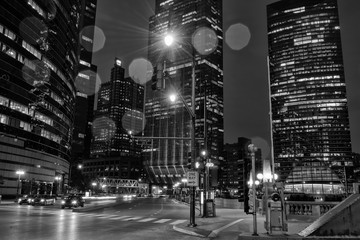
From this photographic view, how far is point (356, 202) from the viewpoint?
9.30 m

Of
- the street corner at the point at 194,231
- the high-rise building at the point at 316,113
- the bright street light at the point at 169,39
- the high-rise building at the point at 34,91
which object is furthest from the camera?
the high-rise building at the point at 316,113

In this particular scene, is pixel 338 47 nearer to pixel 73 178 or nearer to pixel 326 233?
pixel 73 178

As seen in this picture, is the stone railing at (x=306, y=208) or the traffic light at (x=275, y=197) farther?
the stone railing at (x=306, y=208)

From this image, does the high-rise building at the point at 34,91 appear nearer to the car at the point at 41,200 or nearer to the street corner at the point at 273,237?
the car at the point at 41,200

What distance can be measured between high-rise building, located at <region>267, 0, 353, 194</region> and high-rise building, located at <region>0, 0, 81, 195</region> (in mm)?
96101

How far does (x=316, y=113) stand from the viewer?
176m

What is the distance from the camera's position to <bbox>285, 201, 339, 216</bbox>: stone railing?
77.7ft

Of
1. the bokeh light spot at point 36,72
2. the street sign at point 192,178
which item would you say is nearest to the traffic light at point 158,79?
the street sign at point 192,178

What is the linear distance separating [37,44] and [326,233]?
86.1 meters

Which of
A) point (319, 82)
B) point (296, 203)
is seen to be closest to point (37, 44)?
point (296, 203)

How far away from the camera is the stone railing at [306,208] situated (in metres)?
23.7

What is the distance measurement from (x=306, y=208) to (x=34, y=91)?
74192 mm

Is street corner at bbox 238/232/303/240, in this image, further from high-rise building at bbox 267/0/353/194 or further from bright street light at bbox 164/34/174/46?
high-rise building at bbox 267/0/353/194

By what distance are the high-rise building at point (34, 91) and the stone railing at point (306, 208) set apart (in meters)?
59.4
